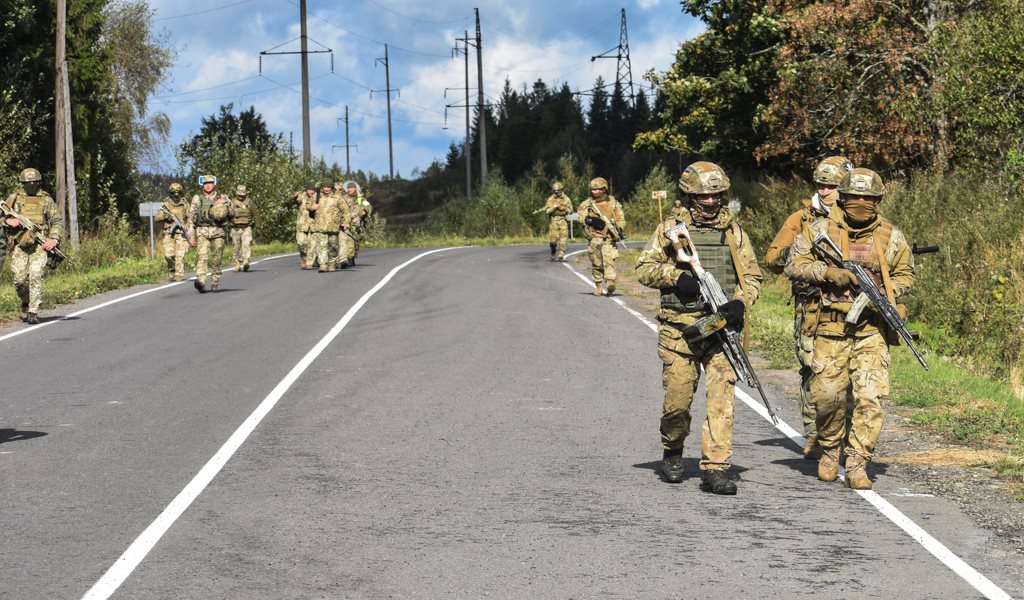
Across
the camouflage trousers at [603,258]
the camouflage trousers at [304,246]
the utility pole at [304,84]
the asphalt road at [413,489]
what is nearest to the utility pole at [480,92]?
the utility pole at [304,84]

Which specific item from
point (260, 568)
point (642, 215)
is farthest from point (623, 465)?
point (642, 215)

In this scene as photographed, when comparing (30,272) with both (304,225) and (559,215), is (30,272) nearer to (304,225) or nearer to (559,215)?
(304,225)

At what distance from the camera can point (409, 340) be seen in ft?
52.5

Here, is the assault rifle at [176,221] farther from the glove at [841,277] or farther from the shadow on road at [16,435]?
the glove at [841,277]

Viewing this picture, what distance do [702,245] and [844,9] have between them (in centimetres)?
1777

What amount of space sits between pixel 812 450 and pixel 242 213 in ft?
72.0

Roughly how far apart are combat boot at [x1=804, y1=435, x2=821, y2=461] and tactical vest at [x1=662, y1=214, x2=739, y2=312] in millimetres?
1542

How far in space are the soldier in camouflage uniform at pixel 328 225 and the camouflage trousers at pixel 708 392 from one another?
68.6 ft

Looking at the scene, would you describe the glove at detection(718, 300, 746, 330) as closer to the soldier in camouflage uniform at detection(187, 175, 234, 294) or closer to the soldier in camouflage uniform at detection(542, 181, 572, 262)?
the soldier in camouflage uniform at detection(187, 175, 234, 294)

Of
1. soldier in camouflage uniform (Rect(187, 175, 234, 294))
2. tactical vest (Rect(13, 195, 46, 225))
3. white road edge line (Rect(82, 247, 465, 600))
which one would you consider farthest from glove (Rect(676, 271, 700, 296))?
soldier in camouflage uniform (Rect(187, 175, 234, 294))

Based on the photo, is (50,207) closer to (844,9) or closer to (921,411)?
(921,411)

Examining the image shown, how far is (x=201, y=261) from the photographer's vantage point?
76.5 ft

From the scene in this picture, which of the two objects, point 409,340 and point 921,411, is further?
point 409,340

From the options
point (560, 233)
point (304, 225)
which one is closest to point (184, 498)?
point (304, 225)
